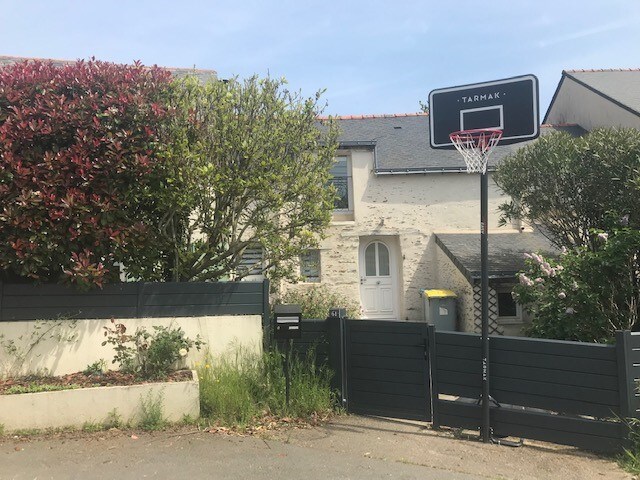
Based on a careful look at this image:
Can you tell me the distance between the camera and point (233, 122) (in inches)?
276

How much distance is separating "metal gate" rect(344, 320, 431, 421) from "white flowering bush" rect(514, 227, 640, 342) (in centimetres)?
280

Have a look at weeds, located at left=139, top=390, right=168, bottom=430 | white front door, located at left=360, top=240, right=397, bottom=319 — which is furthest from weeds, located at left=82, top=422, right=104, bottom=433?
white front door, located at left=360, top=240, right=397, bottom=319

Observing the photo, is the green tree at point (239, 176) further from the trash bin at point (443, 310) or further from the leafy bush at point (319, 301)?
the trash bin at point (443, 310)

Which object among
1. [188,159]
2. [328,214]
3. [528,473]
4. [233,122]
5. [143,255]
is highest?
[233,122]

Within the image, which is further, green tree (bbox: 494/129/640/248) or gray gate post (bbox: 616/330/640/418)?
green tree (bbox: 494/129/640/248)

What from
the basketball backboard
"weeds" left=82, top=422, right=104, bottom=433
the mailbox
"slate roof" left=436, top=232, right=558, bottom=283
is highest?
the basketball backboard

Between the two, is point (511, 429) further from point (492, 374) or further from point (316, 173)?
point (316, 173)

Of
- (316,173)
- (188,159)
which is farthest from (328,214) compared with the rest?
(188,159)

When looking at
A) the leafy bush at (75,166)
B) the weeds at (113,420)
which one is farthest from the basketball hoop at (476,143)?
the weeds at (113,420)

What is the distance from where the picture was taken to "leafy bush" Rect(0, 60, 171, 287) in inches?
240

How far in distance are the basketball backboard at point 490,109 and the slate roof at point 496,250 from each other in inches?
245

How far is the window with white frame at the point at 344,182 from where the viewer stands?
1443 centimetres

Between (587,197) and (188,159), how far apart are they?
25.0ft

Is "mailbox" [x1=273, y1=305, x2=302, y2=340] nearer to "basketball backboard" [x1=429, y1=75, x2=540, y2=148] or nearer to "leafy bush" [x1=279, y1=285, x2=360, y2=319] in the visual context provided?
"basketball backboard" [x1=429, y1=75, x2=540, y2=148]
